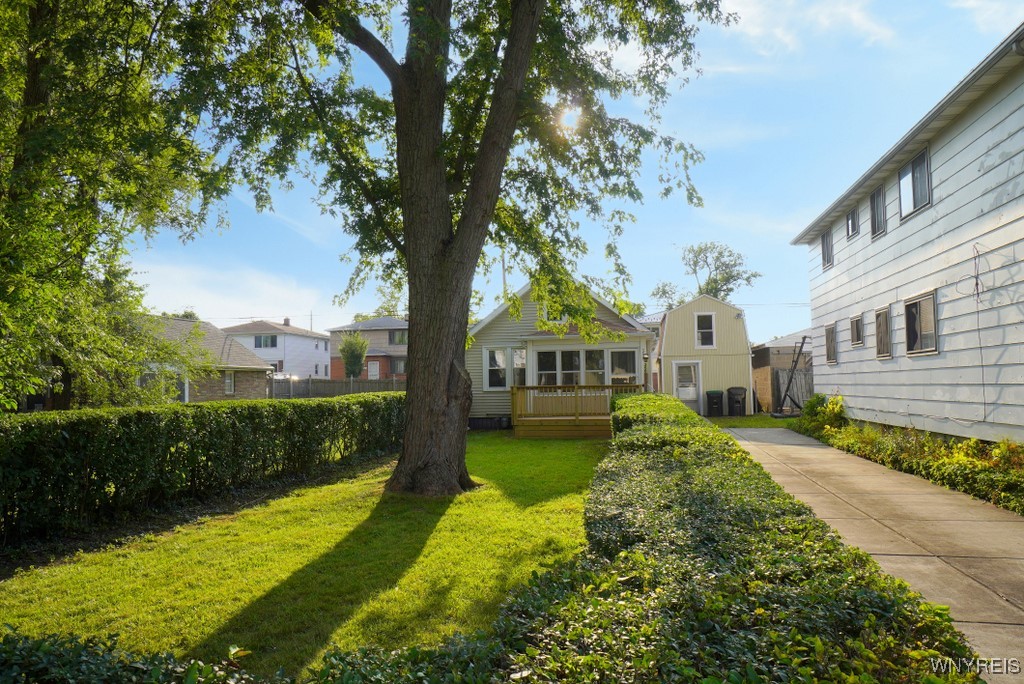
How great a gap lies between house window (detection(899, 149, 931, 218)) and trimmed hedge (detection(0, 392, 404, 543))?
11089mm

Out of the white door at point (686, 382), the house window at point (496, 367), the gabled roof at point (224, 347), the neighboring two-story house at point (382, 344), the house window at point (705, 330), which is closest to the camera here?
the house window at point (496, 367)

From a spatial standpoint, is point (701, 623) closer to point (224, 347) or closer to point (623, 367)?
point (623, 367)

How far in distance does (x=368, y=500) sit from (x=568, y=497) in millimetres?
2724

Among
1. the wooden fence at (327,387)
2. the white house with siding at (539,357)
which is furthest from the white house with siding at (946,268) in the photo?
the wooden fence at (327,387)

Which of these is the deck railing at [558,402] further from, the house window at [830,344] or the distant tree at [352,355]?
the distant tree at [352,355]

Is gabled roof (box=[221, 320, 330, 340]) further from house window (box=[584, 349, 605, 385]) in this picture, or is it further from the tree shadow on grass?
the tree shadow on grass

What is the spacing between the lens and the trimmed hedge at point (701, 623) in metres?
1.81

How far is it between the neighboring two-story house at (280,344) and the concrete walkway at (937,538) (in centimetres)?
4080

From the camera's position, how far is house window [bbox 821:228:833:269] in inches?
583

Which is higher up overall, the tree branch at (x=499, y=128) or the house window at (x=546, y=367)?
the tree branch at (x=499, y=128)

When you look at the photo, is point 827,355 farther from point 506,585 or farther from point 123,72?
point 123,72

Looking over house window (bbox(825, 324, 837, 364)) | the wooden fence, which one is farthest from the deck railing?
the wooden fence

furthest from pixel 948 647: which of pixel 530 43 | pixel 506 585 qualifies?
pixel 530 43

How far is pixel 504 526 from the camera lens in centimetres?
658
